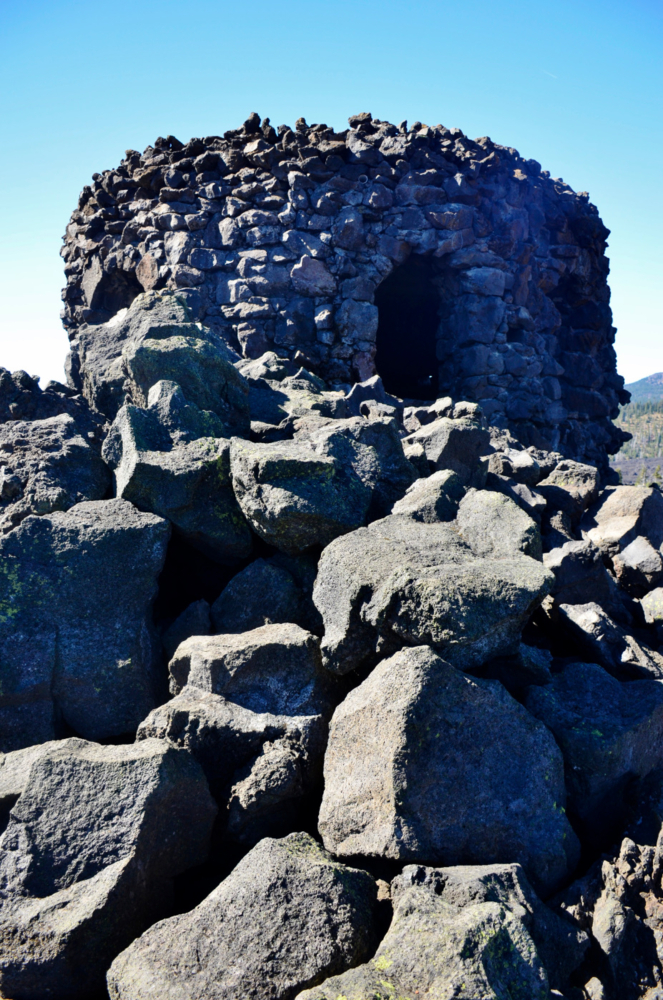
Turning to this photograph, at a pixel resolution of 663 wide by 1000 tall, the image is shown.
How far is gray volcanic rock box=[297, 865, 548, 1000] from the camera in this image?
183cm

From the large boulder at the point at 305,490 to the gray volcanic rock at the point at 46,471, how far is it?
97 cm

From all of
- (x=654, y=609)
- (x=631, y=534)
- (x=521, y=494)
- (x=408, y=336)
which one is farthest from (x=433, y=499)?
(x=408, y=336)

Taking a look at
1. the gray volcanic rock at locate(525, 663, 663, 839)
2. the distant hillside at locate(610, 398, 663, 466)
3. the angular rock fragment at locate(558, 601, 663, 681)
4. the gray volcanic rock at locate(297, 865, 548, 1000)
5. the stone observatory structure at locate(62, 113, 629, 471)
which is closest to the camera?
the gray volcanic rock at locate(297, 865, 548, 1000)

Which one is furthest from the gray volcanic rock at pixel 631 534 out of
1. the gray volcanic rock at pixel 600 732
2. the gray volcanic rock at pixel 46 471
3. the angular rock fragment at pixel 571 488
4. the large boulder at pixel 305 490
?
the gray volcanic rock at pixel 46 471

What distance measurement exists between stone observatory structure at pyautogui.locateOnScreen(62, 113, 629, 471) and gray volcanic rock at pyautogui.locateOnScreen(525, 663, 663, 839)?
21.0 feet

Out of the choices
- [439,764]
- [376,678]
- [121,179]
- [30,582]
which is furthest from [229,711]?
[121,179]

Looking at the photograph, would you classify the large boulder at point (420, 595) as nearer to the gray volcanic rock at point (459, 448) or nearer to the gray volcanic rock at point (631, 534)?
the gray volcanic rock at point (459, 448)

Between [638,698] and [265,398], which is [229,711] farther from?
[265,398]

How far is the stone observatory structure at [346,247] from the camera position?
8.83m

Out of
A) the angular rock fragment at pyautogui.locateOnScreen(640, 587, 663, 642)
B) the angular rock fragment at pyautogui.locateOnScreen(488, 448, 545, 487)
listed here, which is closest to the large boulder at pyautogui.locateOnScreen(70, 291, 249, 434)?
the angular rock fragment at pyautogui.locateOnScreen(488, 448, 545, 487)

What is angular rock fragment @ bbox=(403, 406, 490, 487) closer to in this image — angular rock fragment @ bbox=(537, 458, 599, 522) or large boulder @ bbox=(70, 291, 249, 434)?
angular rock fragment @ bbox=(537, 458, 599, 522)

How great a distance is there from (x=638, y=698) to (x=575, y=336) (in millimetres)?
9795

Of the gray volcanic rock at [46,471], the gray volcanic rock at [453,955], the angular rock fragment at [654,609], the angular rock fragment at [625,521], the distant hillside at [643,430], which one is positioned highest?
the gray volcanic rock at [46,471]

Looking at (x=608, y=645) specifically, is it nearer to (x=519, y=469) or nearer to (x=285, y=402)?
(x=519, y=469)
